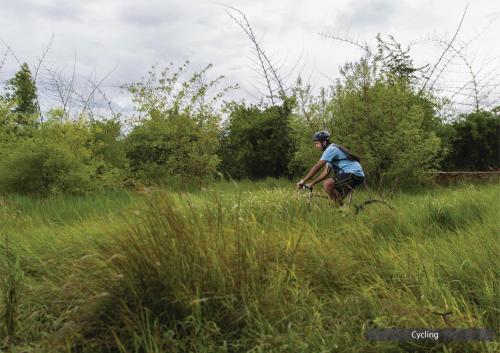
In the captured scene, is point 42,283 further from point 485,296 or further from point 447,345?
point 485,296

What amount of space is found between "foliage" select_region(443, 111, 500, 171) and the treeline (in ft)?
0.10

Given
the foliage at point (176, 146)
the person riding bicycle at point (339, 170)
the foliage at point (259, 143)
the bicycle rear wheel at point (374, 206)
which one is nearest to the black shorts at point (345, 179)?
the person riding bicycle at point (339, 170)

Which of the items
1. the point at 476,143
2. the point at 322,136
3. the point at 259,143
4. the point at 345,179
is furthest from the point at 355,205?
the point at 476,143

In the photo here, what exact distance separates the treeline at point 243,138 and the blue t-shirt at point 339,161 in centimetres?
213

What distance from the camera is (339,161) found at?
682cm

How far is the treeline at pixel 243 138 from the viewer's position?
8297 mm

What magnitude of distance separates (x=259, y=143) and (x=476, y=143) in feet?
22.6

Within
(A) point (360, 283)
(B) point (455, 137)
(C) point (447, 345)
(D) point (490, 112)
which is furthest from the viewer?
(D) point (490, 112)

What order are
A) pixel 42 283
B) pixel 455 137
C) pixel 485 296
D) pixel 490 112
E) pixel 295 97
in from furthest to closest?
pixel 490 112, pixel 455 137, pixel 295 97, pixel 42 283, pixel 485 296

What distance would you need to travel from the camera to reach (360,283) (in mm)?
3020

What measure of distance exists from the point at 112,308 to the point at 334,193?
4.48 meters

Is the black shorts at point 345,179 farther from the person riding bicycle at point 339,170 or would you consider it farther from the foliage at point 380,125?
the foliage at point 380,125

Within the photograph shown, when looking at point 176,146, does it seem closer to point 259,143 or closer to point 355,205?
point 259,143

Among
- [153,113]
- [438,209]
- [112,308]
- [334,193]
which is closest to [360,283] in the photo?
[112,308]
